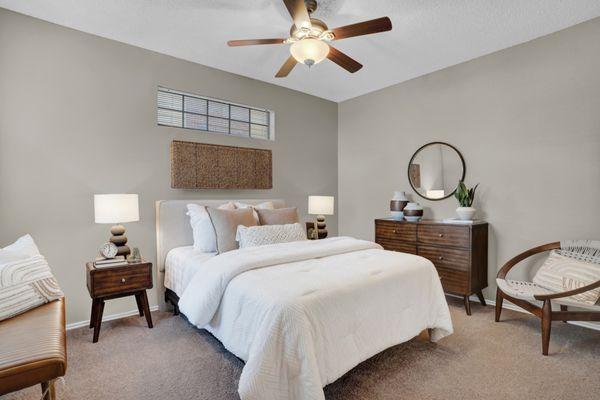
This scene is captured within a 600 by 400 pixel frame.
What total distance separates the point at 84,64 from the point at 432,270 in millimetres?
3659

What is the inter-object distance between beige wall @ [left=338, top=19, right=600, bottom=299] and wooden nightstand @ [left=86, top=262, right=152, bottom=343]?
325 cm

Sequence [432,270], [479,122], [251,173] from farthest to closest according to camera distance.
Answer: [251,173] → [479,122] → [432,270]

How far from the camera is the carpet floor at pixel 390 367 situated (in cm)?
190

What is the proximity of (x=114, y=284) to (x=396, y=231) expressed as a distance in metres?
3.06

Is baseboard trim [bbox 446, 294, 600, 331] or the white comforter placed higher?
the white comforter

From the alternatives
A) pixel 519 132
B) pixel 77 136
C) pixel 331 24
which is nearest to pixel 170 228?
pixel 77 136

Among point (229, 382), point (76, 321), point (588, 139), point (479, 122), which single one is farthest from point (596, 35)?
point (76, 321)

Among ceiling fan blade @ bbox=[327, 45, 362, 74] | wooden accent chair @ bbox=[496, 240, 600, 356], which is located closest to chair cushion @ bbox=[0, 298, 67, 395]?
ceiling fan blade @ bbox=[327, 45, 362, 74]

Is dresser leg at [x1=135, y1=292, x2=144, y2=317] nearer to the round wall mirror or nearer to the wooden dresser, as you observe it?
the wooden dresser

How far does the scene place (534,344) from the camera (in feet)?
8.27

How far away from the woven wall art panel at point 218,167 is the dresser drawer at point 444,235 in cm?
203

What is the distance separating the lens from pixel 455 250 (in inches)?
131

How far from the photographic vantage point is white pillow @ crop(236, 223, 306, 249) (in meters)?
2.92

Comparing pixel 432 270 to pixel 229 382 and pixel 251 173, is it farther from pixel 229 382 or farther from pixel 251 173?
pixel 251 173
